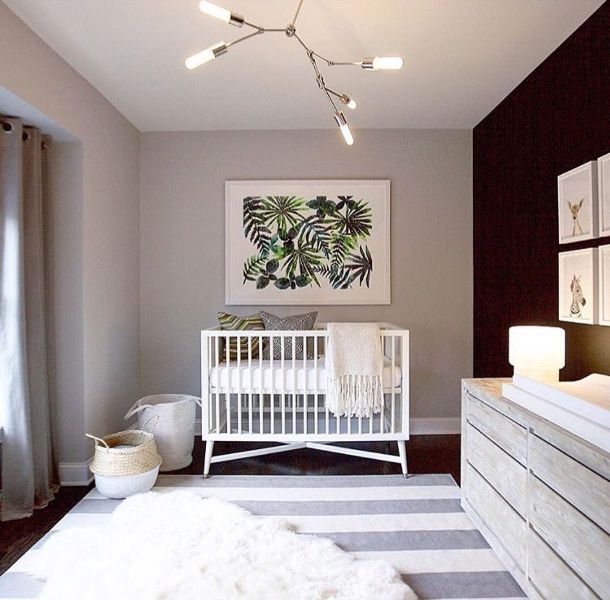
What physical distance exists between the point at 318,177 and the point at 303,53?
3.68 feet

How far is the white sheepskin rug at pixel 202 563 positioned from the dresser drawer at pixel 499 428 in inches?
24.7

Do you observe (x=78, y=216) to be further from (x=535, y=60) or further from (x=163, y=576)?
(x=535, y=60)

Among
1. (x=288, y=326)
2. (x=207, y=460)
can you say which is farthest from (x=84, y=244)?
(x=207, y=460)

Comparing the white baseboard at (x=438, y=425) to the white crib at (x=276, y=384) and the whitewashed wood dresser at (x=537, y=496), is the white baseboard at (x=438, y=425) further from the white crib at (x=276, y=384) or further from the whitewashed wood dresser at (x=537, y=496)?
the whitewashed wood dresser at (x=537, y=496)

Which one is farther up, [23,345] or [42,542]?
[23,345]

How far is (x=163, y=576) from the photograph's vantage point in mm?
1590

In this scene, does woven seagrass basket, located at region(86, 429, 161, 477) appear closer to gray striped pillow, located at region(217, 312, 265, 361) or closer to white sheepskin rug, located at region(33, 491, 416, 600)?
white sheepskin rug, located at region(33, 491, 416, 600)

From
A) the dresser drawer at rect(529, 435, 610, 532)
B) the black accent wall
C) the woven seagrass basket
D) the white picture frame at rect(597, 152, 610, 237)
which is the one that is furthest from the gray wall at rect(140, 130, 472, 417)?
the dresser drawer at rect(529, 435, 610, 532)

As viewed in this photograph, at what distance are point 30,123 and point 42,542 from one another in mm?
1975

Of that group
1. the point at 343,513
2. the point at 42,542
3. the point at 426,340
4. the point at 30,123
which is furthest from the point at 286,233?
the point at 42,542

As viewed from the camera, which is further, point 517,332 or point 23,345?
point 23,345

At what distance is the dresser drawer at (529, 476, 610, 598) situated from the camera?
45.8 inches

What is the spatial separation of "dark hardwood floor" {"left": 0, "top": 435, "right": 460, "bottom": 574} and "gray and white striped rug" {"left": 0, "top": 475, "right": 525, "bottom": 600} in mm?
85

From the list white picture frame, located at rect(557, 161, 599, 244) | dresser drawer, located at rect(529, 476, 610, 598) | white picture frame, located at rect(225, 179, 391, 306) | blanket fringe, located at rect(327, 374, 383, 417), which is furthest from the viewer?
white picture frame, located at rect(225, 179, 391, 306)
